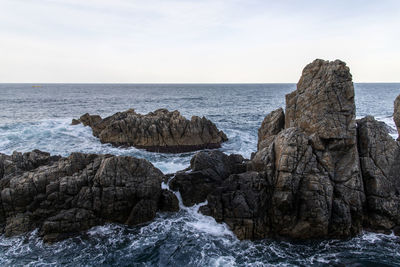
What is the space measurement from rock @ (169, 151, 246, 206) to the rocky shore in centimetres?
7

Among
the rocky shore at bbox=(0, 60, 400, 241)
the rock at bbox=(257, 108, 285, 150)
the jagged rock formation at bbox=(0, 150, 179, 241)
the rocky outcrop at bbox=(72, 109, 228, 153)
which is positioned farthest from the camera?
the rocky outcrop at bbox=(72, 109, 228, 153)

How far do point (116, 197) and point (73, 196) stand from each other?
9.19ft

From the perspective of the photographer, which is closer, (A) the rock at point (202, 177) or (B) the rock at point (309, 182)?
(B) the rock at point (309, 182)

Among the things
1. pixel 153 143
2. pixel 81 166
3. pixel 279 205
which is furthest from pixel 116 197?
pixel 153 143

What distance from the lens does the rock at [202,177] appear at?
1969cm

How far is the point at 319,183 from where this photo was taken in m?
16.9

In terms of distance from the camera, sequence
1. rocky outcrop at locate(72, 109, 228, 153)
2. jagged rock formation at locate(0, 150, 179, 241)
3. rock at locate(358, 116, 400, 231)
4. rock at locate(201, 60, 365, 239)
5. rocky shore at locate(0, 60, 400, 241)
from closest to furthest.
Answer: rock at locate(201, 60, 365, 239)
rocky shore at locate(0, 60, 400, 241)
jagged rock formation at locate(0, 150, 179, 241)
rock at locate(358, 116, 400, 231)
rocky outcrop at locate(72, 109, 228, 153)

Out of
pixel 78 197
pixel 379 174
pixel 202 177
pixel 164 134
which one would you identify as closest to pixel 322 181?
pixel 379 174

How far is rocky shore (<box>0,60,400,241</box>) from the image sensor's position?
16766mm

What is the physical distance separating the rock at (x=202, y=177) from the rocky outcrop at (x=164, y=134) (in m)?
14.4

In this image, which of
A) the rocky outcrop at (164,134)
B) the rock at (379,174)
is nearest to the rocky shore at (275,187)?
the rock at (379,174)

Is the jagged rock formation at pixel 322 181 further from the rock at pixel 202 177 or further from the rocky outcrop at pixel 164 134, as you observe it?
the rocky outcrop at pixel 164 134

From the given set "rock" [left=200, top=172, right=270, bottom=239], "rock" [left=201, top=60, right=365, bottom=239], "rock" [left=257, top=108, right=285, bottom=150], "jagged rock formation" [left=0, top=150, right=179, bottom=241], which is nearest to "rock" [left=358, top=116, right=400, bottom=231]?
"rock" [left=201, top=60, right=365, bottom=239]

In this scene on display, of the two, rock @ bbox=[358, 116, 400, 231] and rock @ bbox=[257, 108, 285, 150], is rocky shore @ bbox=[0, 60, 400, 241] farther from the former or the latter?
rock @ bbox=[257, 108, 285, 150]
